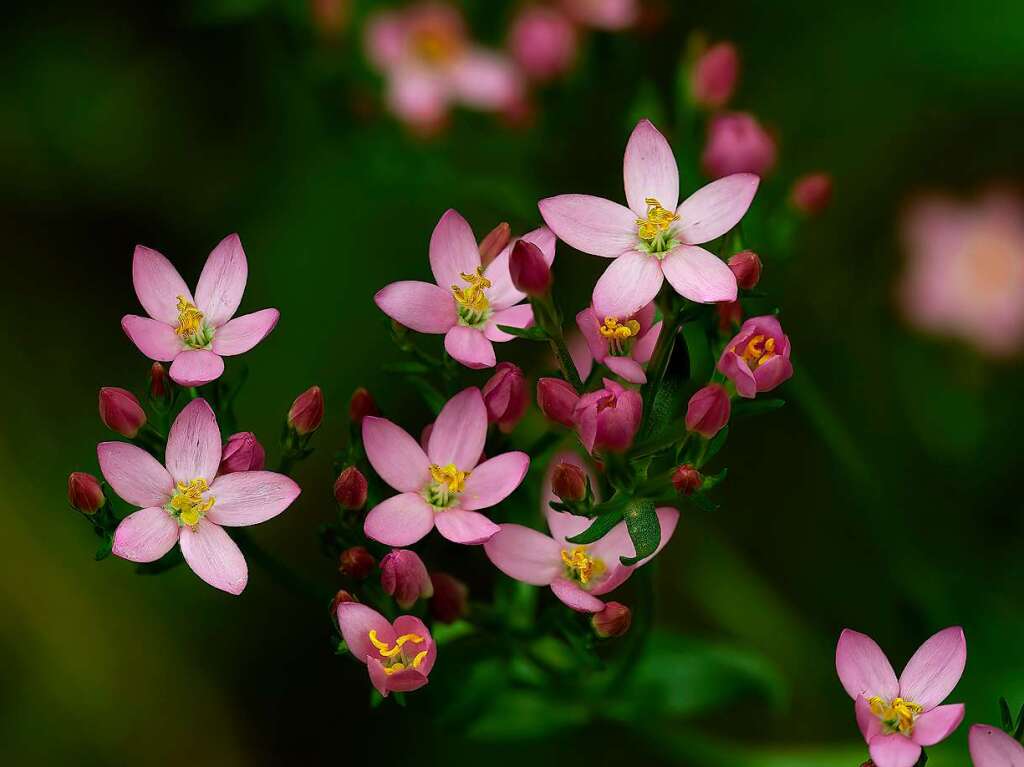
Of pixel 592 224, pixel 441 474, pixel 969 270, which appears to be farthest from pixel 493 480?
pixel 969 270

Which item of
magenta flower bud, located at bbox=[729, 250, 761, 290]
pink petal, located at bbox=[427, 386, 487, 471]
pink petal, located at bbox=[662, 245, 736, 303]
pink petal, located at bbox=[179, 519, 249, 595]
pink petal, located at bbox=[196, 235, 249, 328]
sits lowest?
pink petal, located at bbox=[179, 519, 249, 595]

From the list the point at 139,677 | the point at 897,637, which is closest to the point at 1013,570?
the point at 897,637

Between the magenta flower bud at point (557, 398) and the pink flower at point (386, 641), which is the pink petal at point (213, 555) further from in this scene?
the magenta flower bud at point (557, 398)

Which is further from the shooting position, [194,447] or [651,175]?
[651,175]

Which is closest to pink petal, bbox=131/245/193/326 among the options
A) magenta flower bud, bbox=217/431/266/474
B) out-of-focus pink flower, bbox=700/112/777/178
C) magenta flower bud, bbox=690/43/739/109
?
magenta flower bud, bbox=217/431/266/474

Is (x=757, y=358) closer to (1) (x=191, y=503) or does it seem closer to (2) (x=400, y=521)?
(2) (x=400, y=521)

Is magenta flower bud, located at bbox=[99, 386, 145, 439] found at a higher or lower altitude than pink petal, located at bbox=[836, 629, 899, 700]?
higher

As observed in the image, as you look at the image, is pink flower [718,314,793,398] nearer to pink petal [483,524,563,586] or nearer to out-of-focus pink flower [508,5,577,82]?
pink petal [483,524,563,586]
